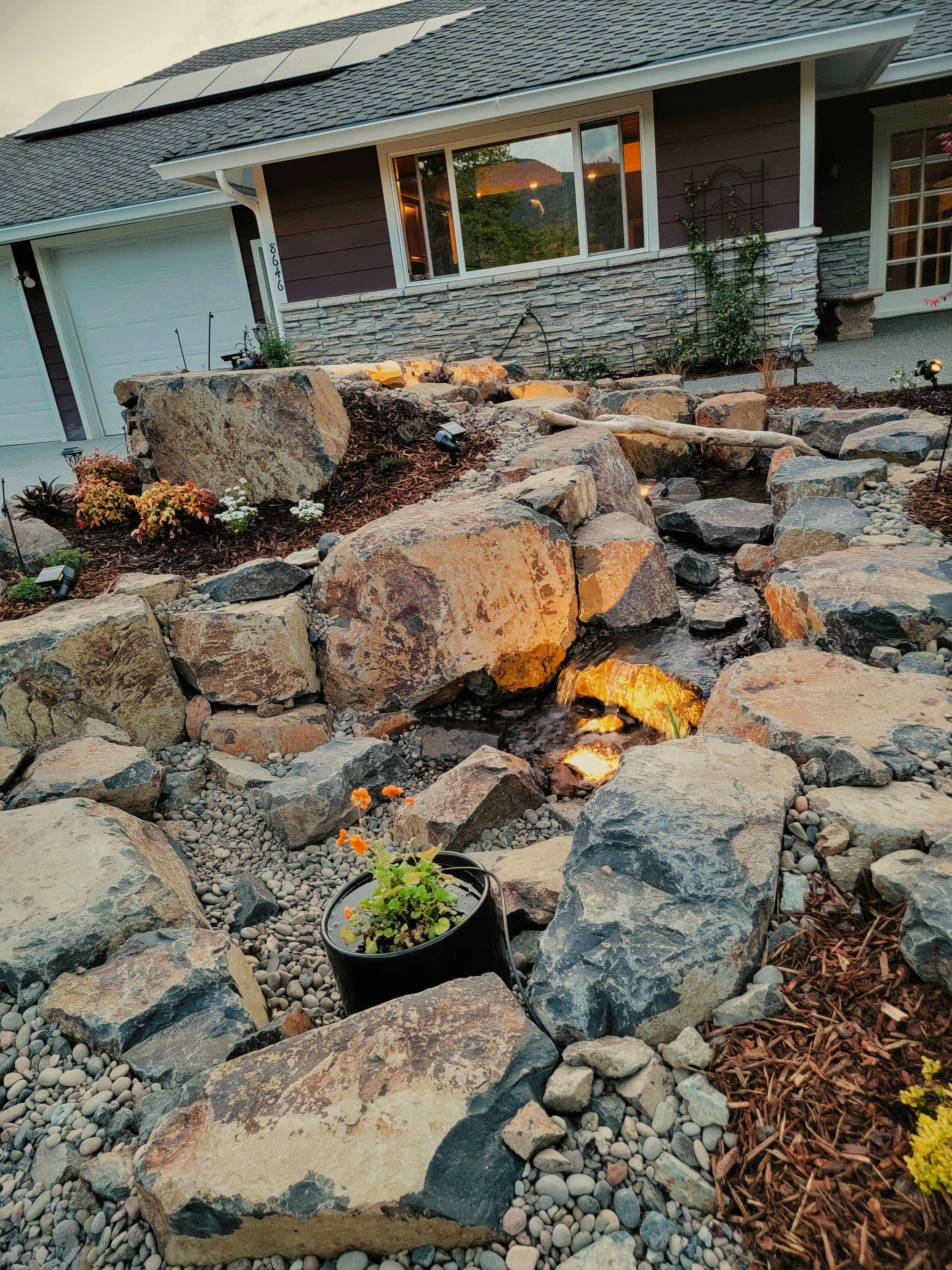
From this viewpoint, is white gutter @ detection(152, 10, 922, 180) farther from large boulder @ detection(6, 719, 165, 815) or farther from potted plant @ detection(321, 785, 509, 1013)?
potted plant @ detection(321, 785, 509, 1013)

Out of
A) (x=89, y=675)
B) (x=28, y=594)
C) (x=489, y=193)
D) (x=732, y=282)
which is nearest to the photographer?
(x=89, y=675)

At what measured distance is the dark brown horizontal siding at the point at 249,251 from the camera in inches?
421

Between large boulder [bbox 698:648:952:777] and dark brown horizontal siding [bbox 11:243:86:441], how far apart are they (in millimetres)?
11252

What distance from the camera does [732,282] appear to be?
9023 millimetres

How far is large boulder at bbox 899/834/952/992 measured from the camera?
1.47 metres

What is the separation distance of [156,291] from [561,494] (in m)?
9.03

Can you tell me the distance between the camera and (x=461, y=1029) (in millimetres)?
1618

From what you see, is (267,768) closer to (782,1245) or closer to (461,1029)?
(461,1029)

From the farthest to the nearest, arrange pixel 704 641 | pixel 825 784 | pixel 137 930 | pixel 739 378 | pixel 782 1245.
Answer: pixel 739 378 < pixel 704 641 < pixel 137 930 < pixel 825 784 < pixel 782 1245

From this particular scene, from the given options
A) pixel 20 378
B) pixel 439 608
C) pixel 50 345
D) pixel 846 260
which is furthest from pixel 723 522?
pixel 20 378

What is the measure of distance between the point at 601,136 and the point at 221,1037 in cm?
996

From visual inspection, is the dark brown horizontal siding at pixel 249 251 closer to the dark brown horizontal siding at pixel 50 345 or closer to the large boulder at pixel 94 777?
the dark brown horizontal siding at pixel 50 345

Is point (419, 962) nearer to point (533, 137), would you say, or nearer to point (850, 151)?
point (533, 137)

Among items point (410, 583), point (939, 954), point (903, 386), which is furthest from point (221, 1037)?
point (903, 386)
